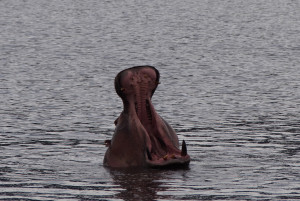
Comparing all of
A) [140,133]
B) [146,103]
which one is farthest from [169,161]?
[146,103]

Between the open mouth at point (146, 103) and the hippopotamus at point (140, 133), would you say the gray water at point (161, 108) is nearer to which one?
the hippopotamus at point (140, 133)

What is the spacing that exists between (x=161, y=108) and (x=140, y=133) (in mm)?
9406

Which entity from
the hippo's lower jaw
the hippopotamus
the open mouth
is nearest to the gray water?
the hippo's lower jaw

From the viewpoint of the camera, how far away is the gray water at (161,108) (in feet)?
52.9

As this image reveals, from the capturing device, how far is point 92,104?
27812 millimetres

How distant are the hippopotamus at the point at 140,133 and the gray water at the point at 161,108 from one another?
10.6 inches

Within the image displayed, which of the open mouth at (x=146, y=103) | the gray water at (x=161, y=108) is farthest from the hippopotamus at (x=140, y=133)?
the gray water at (x=161, y=108)

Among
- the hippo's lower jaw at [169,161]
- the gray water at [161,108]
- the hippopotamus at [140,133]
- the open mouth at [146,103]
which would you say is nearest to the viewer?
the gray water at [161,108]

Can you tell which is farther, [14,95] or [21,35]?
[21,35]

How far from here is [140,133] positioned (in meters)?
17.5

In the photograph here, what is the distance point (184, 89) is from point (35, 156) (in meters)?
12.9

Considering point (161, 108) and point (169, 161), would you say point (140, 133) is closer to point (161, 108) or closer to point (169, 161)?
point (169, 161)

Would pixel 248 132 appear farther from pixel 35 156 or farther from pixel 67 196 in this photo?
pixel 67 196

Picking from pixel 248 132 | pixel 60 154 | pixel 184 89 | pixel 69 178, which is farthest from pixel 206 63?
pixel 69 178
